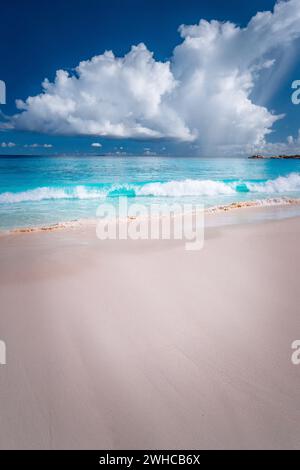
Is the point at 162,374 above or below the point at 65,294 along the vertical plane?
below

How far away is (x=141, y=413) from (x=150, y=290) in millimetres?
1816

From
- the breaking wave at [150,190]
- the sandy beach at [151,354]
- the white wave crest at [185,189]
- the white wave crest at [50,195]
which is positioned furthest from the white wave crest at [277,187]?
the sandy beach at [151,354]

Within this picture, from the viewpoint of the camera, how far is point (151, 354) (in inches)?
95.2

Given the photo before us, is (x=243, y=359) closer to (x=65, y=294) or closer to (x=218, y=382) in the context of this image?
(x=218, y=382)

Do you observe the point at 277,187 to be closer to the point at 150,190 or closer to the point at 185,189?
the point at 185,189

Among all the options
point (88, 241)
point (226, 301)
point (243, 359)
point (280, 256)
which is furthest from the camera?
point (88, 241)

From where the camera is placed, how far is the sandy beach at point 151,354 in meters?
1.77

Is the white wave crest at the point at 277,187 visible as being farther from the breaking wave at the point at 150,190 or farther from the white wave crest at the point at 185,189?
the white wave crest at the point at 185,189

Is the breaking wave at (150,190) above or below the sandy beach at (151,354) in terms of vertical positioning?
above

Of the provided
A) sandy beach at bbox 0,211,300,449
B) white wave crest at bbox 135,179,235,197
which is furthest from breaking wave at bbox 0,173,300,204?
sandy beach at bbox 0,211,300,449

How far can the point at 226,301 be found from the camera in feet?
10.8

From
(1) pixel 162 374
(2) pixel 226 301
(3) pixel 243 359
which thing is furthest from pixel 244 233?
(1) pixel 162 374

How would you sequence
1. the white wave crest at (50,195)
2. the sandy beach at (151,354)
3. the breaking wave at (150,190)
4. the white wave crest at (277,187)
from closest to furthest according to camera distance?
the sandy beach at (151,354)
the white wave crest at (50,195)
the breaking wave at (150,190)
the white wave crest at (277,187)

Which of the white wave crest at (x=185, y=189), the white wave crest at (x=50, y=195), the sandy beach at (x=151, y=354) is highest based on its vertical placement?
the white wave crest at (x=185, y=189)
